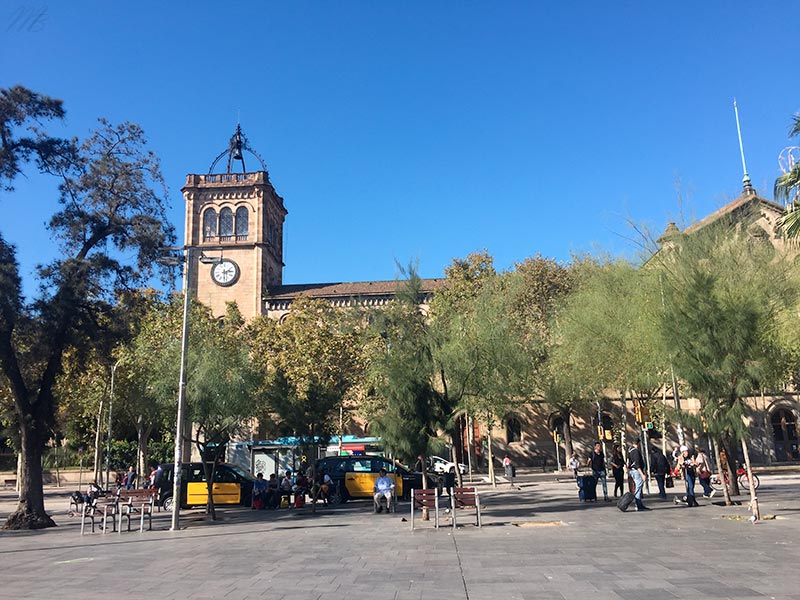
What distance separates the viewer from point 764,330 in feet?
55.2

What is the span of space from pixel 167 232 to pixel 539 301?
75.9 feet

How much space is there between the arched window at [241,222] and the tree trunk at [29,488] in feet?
138

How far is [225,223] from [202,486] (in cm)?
4058

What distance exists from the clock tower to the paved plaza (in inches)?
1630

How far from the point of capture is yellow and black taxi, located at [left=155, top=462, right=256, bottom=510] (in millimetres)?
22125

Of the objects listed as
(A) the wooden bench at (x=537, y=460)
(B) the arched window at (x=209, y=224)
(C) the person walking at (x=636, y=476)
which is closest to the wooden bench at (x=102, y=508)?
(C) the person walking at (x=636, y=476)

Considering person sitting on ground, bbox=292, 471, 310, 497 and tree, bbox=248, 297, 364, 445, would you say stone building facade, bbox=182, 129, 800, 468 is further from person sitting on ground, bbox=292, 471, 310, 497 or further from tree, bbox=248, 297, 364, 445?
person sitting on ground, bbox=292, 471, 310, 497

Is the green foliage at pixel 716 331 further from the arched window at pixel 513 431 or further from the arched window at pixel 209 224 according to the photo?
the arched window at pixel 209 224

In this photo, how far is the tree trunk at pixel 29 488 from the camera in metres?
16.7

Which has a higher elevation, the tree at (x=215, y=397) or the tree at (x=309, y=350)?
the tree at (x=309, y=350)

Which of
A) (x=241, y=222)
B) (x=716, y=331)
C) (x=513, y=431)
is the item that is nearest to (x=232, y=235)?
(x=241, y=222)

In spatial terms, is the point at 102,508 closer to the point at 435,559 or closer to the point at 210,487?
the point at 210,487

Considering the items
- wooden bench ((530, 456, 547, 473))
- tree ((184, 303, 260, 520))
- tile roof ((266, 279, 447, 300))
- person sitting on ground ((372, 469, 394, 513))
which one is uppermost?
tile roof ((266, 279, 447, 300))

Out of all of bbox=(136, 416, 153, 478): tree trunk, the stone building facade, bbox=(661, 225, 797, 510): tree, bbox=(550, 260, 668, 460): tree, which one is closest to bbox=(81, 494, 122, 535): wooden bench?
bbox=(661, 225, 797, 510): tree
